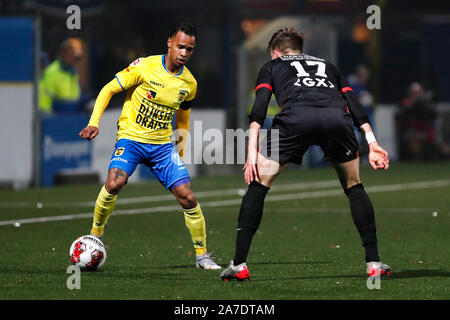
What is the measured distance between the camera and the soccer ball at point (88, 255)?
9.64 meters

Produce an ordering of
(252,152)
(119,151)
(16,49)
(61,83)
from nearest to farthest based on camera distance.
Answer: (252,152) < (119,151) < (16,49) < (61,83)

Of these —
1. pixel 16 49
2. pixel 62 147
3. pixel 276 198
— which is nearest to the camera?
pixel 276 198

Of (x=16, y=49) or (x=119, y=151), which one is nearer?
(x=119, y=151)

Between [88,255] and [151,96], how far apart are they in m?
Answer: 1.52

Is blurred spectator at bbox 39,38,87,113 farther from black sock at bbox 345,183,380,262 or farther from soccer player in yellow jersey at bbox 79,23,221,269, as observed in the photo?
black sock at bbox 345,183,380,262

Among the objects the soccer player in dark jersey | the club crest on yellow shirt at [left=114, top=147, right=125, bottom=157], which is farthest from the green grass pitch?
the club crest on yellow shirt at [left=114, top=147, right=125, bottom=157]

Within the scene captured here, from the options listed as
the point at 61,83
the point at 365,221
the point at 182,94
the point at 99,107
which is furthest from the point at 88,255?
the point at 61,83

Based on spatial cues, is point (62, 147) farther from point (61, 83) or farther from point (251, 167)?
point (251, 167)

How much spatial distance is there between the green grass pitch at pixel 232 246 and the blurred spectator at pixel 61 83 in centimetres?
160

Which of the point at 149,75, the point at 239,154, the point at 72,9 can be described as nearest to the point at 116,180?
the point at 149,75

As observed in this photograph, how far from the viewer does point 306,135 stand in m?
8.87

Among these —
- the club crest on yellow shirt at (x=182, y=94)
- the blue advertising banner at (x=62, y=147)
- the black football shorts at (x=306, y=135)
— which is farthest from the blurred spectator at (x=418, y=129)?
the black football shorts at (x=306, y=135)

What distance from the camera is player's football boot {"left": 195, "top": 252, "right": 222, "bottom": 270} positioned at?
988 centimetres

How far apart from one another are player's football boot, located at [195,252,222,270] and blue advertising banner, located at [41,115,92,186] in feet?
33.3
